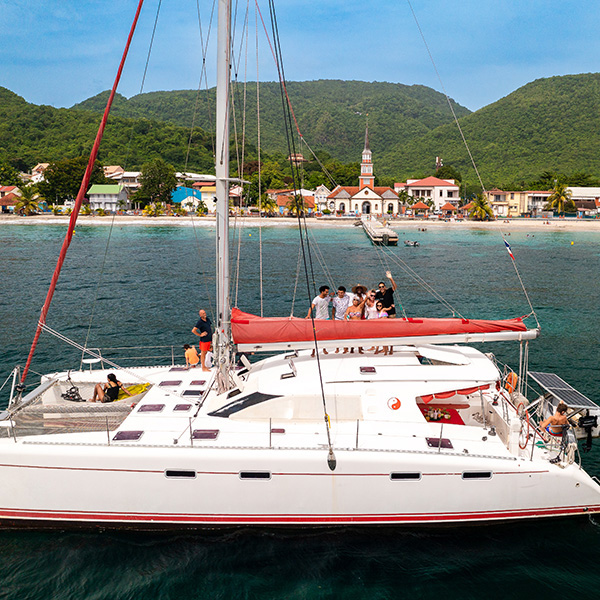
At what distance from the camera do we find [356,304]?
11508mm

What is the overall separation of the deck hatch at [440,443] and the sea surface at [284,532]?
1589 mm

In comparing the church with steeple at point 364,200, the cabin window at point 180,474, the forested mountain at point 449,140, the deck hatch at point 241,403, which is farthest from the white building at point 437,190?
the cabin window at point 180,474

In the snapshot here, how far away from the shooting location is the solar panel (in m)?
10.6

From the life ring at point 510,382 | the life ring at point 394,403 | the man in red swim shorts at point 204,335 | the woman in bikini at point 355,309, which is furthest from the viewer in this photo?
the man in red swim shorts at point 204,335

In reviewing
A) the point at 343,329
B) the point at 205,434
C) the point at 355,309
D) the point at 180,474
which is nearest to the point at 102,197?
the point at 355,309

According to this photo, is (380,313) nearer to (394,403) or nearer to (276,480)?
(394,403)

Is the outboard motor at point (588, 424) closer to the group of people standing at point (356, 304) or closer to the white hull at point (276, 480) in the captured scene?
the white hull at point (276, 480)

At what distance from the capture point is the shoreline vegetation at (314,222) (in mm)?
92188

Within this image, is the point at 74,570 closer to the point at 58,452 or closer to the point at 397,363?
the point at 58,452

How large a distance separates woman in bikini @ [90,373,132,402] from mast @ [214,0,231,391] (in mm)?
2170

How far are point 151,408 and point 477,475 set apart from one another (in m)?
5.85

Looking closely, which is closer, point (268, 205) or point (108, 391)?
point (108, 391)

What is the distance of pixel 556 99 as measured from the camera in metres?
172

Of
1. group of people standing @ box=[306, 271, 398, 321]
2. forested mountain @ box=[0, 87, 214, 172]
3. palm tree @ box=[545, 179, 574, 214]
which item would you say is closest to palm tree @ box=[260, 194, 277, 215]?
forested mountain @ box=[0, 87, 214, 172]
